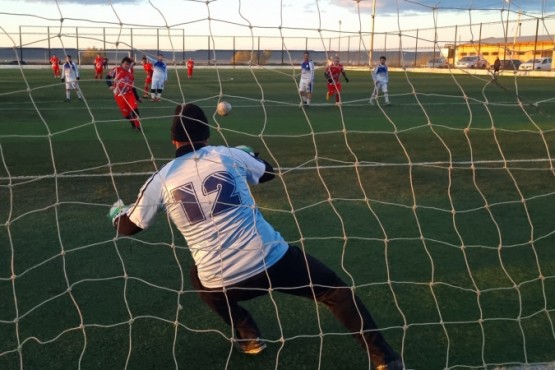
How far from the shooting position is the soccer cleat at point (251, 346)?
12.2 ft

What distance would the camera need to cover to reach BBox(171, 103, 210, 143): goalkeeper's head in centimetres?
336

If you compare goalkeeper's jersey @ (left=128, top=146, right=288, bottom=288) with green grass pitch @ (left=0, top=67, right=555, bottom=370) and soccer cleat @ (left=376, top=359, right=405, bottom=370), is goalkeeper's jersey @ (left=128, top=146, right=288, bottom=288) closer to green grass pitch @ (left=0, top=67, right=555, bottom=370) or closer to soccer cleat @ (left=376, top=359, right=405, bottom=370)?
green grass pitch @ (left=0, top=67, right=555, bottom=370)

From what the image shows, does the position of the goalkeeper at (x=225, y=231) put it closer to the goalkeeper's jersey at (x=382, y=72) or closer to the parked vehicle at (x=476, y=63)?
the parked vehicle at (x=476, y=63)

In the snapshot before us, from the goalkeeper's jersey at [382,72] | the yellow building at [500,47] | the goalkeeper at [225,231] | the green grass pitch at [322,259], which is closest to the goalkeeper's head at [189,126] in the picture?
the goalkeeper at [225,231]

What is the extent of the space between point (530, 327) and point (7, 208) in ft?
18.0

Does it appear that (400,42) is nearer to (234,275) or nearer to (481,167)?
(234,275)

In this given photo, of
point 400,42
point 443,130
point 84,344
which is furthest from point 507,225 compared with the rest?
point 443,130

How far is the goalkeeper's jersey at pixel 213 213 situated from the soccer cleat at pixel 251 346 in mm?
544

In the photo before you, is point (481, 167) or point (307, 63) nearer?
point (481, 167)

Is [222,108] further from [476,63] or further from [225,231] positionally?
[476,63]

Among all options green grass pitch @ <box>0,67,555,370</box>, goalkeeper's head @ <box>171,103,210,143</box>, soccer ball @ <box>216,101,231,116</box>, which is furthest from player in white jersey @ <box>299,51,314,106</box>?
goalkeeper's head @ <box>171,103,210,143</box>

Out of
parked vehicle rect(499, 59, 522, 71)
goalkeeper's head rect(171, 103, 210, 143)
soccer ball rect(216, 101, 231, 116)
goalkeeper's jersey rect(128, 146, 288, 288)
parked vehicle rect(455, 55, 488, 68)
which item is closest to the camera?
goalkeeper's jersey rect(128, 146, 288, 288)

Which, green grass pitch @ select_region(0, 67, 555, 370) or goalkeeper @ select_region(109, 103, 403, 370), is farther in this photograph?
green grass pitch @ select_region(0, 67, 555, 370)

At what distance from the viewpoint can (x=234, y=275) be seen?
10.9ft
